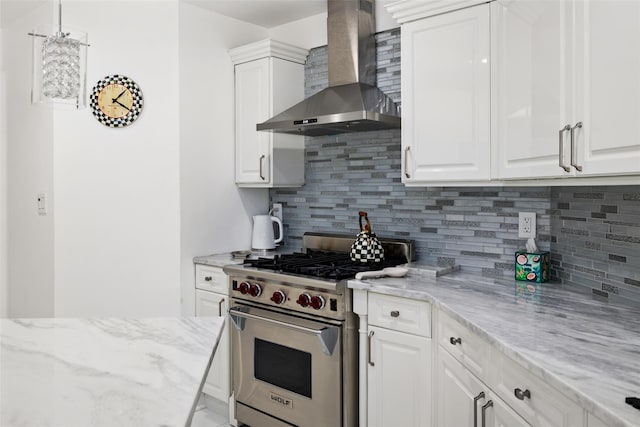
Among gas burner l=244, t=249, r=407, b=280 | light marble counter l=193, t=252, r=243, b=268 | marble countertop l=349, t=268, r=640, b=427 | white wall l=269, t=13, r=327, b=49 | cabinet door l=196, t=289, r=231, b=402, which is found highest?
white wall l=269, t=13, r=327, b=49

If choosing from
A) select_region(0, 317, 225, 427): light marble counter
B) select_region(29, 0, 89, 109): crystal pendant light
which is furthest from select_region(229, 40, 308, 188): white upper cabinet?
select_region(0, 317, 225, 427): light marble counter

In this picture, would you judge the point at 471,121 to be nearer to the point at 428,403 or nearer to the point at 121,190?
the point at 428,403

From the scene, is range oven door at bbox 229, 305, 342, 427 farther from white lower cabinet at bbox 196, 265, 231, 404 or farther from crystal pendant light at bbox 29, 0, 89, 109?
crystal pendant light at bbox 29, 0, 89, 109

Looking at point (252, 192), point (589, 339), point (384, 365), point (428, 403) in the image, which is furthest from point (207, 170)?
point (589, 339)

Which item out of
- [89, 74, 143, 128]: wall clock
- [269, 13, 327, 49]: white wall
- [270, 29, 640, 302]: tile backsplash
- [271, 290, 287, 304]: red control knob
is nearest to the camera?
[270, 29, 640, 302]: tile backsplash

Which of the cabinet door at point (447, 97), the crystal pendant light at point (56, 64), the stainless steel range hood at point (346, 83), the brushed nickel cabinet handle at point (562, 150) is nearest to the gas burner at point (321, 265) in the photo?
the cabinet door at point (447, 97)

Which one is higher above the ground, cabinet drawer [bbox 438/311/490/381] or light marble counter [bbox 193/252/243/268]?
light marble counter [bbox 193/252/243/268]

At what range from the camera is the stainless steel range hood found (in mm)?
2805

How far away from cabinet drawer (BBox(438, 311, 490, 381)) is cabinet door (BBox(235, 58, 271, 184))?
1716 millimetres

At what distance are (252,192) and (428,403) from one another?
204 cm

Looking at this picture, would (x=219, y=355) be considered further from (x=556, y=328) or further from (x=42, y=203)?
(x=556, y=328)

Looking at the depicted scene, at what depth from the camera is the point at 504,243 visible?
8.71ft

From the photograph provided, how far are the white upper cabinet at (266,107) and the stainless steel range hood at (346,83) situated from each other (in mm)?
293

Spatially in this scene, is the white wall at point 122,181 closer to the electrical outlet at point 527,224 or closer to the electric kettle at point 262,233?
the electric kettle at point 262,233
